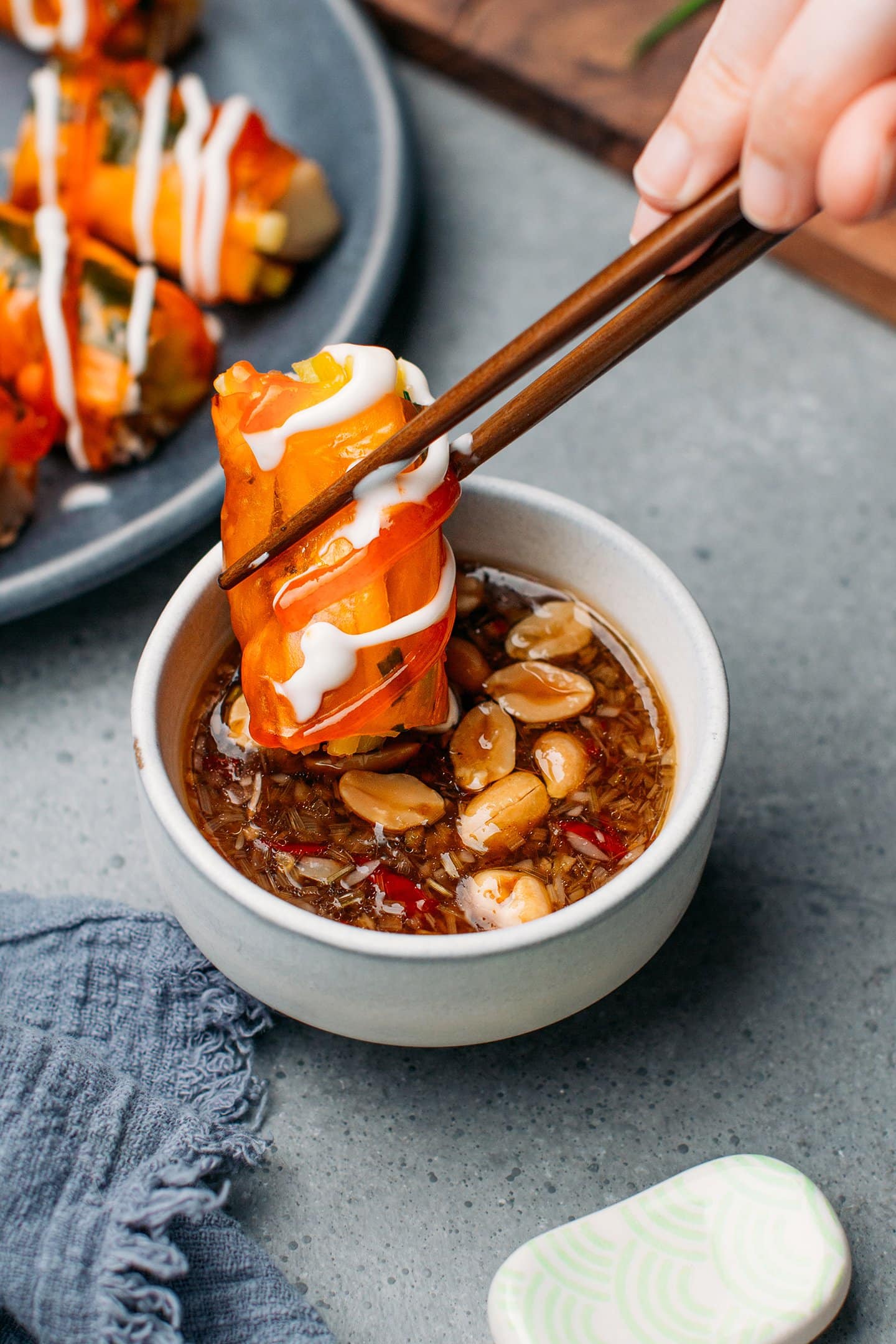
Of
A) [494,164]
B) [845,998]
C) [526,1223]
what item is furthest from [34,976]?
[494,164]

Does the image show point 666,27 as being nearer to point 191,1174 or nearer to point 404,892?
point 404,892

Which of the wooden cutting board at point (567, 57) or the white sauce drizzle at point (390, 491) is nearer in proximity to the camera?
the white sauce drizzle at point (390, 491)

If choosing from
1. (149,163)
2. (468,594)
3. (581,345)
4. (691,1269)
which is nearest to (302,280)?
(149,163)

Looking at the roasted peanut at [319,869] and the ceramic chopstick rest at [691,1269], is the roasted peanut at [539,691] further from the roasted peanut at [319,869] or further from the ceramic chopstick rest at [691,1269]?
the ceramic chopstick rest at [691,1269]

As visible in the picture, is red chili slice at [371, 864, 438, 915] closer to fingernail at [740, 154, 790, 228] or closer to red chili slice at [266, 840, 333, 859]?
red chili slice at [266, 840, 333, 859]

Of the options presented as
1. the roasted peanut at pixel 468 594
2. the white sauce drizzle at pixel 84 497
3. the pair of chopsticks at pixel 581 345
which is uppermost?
the pair of chopsticks at pixel 581 345

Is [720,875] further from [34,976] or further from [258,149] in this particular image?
[258,149]

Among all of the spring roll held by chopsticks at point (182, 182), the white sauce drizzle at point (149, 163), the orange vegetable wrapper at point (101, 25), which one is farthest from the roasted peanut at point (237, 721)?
the orange vegetable wrapper at point (101, 25)
